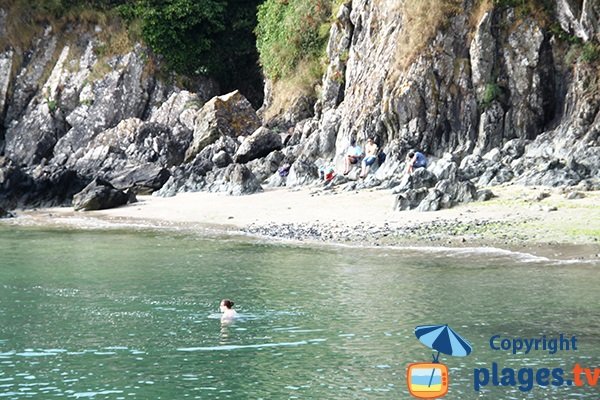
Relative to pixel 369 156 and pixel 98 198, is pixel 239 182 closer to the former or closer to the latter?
pixel 369 156

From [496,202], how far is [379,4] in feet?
38.8

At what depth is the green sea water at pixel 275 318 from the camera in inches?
408

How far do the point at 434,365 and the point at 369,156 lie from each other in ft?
59.1

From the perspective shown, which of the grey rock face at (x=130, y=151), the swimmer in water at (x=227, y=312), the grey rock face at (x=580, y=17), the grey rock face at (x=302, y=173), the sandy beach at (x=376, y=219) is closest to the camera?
the swimmer in water at (x=227, y=312)

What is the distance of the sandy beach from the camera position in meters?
19.3

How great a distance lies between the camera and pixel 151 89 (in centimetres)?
4300

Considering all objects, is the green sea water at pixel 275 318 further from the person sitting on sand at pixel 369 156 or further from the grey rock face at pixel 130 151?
the grey rock face at pixel 130 151

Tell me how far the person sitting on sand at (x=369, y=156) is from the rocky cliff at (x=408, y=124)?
0.31 meters

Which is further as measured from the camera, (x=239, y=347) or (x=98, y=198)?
(x=98, y=198)

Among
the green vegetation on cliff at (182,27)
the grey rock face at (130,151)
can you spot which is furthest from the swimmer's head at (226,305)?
the green vegetation on cliff at (182,27)

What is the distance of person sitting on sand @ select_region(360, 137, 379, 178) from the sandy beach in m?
1.56

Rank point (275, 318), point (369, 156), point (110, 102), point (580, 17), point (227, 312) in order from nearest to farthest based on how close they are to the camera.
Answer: point (227, 312) < point (275, 318) < point (580, 17) < point (369, 156) < point (110, 102)

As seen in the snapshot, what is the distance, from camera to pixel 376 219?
22.5 meters

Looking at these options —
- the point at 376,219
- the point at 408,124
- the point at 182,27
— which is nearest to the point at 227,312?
the point at 376,219
